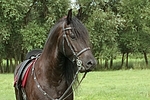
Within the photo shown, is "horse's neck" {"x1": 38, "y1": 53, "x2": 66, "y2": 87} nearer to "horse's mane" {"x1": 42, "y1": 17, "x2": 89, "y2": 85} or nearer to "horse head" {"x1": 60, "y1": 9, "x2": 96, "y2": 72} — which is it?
"horse's mane" {"x1": 42, "y1": 17, "x2": 89, "y2": 85}

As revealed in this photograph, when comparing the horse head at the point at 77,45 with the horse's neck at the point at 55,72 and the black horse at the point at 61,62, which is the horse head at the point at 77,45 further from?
the horse's neck at the point at 55,72

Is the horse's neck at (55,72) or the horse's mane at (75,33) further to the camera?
the horse's neck at (55,72)

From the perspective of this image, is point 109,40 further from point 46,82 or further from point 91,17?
point 46,82

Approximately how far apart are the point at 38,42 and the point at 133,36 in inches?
413

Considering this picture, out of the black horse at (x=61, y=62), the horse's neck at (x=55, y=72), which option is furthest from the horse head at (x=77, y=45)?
the horse's neck at (x=55, y=72)

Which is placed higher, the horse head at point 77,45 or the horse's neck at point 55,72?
the horse head at point 77,45

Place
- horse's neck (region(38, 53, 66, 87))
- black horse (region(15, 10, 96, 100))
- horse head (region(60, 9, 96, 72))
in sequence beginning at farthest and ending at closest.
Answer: horse's neck (region(38, 53, 66, 87))
black horse (region(15, 10, 96, 100))
horse head (region(60, 9, 96, 72))

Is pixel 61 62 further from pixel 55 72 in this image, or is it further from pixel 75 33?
pixel 75 33

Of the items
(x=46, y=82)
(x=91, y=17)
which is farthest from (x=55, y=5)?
(x=46, y=82)

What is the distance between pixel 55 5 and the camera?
3159cm

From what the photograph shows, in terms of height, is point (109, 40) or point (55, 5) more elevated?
point (55, 5)

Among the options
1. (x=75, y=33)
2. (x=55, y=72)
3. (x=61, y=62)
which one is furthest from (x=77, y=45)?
(x=55, y=72)

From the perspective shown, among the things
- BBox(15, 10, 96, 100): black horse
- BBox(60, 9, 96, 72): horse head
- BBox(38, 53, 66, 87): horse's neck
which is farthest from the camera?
BBox(38, 53, 66, 87): horse's neck

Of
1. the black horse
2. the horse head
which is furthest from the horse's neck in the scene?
the horse head
